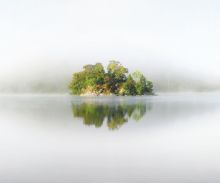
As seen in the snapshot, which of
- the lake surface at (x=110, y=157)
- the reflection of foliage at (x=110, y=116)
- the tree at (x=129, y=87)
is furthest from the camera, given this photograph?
the tree at (x=129, y=87)

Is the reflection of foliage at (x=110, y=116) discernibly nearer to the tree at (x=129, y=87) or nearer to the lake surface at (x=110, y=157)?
the lake surface at (x=110, y=157)

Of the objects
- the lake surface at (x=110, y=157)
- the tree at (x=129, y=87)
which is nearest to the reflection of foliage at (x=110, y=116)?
the lake surface at (x=110, y=157)

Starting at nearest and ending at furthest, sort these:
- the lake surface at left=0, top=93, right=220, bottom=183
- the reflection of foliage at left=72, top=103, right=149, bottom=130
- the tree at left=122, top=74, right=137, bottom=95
A: the lake surface at left=0, top=93, right=220, bottom=183
the reflection of foliage at left=72, top=103, right=149, bottom=130
the tree at left=122, top=74, right=137, bottom=95

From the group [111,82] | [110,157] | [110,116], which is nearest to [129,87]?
[111,82]

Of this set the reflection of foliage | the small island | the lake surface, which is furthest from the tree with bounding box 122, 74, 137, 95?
the lake surface

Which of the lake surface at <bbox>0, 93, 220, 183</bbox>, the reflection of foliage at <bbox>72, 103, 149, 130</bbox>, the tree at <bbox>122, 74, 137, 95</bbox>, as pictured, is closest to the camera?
the lake surface at <bbox>0, 93, 220, 183</bbox>

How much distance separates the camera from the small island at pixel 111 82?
11700 cm

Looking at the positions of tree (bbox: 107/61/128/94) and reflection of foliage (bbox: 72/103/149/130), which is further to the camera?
tree (bbox: 107/61/128/94)

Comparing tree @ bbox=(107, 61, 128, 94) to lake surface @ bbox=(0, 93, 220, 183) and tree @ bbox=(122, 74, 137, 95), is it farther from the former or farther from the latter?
lake surface @ bbox=(0, 93, 220, 183)

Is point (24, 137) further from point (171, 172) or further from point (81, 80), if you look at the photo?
point (81, 80)

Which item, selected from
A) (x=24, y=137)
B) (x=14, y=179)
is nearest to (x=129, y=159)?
(x=14, y=179)

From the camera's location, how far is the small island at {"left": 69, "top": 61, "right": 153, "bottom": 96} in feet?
384

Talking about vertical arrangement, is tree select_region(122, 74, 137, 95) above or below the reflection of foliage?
above

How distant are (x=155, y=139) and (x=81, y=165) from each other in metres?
5.90
